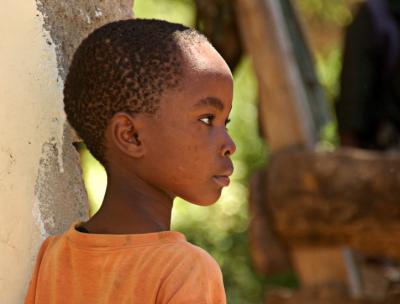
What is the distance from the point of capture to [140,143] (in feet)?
6.73

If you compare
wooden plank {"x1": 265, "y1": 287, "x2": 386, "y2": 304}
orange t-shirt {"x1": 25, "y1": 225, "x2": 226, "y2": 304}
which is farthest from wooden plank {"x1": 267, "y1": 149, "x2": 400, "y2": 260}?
orange t-shirt {"x1": 25, "y1": 225, "x2": 226, "y2": 304}

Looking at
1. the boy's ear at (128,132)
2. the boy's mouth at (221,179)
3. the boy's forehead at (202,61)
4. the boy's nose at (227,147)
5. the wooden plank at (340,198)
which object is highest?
the boy's forehead at (202,61)

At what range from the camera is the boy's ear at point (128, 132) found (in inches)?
80.5

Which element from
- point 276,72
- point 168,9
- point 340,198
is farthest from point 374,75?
point 168,9

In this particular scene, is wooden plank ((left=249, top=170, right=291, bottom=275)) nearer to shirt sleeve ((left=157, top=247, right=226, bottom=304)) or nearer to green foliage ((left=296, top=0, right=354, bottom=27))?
shirt sleeve ((left=157, top=247, right=226, bottom=304))

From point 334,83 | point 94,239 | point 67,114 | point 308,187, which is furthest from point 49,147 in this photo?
point 334,83

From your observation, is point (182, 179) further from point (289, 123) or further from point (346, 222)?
point (289, 123)

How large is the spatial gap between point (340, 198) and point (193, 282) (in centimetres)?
408

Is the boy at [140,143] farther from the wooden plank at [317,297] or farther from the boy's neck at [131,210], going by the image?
the wooden plank at [317,297]

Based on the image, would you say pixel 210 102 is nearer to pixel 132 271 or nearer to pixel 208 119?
pixel 208 119

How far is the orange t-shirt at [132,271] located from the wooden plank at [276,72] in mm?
4448

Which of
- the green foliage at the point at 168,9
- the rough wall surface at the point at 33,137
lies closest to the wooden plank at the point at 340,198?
the rough wall surface at the point at 33,137

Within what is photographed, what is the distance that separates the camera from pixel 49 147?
2320 millimetres

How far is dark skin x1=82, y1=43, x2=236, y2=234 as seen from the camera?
203 cm
